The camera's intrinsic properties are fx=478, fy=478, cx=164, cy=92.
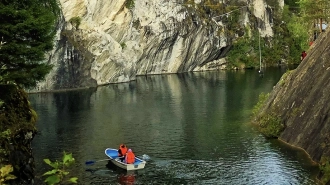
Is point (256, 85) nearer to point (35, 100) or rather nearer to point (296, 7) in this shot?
point (35, 100)

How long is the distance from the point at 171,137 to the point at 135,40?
198ft

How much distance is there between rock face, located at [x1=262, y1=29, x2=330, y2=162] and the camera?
34938 millimetres

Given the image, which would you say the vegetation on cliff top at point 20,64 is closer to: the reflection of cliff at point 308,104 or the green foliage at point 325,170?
the green foliage at point 325,170

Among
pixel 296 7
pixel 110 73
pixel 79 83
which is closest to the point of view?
pixel 79 83

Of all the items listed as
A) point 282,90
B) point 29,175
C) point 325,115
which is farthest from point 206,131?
point 29,175

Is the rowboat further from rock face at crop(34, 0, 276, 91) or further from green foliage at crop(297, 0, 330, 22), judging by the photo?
green foliage at crop(297, 0, 330, 22)

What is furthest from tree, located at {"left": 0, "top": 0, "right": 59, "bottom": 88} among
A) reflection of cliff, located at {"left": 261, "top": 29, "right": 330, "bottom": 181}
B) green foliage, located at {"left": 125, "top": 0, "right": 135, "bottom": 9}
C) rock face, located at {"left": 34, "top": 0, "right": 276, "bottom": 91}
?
green foliage, located at {"left": 125, "top": 0, "right": 135, "bottom": 9}

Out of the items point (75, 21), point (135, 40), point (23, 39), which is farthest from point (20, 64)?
point (135, 40)

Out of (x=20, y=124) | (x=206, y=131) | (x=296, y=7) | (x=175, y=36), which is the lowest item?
(x=206, y=131)

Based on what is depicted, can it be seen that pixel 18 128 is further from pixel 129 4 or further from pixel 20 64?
pixel 129 4

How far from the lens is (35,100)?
70625 millimetres

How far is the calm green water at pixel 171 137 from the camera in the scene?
33.1 m

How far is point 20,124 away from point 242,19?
103m

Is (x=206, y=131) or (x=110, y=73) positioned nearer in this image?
(x=206, y=131)
